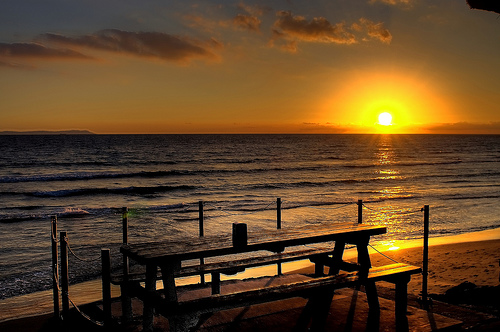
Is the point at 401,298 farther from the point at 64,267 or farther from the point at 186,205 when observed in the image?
the point at 186,205

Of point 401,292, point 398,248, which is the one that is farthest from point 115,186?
point 401,292

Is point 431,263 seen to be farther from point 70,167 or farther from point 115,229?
point 70,167

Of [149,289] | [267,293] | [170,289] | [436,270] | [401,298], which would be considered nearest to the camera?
[170,289]

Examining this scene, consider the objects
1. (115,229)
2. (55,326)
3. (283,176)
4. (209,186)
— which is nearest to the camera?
(55,326)

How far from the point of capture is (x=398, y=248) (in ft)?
38.4

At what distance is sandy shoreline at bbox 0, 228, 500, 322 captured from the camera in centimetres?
756

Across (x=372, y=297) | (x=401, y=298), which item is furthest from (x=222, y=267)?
(x=401, y=298)

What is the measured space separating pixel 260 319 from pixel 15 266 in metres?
7.72

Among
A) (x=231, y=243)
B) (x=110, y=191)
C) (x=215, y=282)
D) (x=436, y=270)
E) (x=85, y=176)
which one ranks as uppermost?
(x=231, y=243)

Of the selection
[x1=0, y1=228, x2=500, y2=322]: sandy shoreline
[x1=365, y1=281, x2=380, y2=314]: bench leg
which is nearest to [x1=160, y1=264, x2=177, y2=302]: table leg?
[x1=365, y1=281, x2=380, y2=314]: bench leg

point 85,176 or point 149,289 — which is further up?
point 149,289

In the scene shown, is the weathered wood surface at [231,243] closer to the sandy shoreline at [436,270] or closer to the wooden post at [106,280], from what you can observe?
the wooden post at [106,280]

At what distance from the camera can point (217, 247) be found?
4.39 metres

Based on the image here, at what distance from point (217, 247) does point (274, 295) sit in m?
0.76
